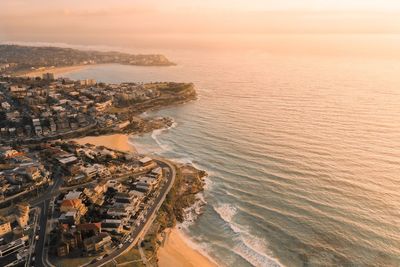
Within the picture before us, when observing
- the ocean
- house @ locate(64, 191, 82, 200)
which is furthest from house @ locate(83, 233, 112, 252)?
the ocean

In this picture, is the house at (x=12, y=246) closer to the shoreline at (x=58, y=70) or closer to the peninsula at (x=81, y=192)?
the peninsula at (x=81, y=192)

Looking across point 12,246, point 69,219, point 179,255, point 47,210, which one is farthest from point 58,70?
point 179,255

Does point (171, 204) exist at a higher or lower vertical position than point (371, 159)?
lower

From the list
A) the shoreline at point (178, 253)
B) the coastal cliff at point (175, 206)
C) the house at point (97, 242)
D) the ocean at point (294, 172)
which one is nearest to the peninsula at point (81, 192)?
the house at point (97, 242)

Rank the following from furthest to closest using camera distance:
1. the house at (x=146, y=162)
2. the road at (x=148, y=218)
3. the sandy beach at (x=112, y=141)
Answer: the sandy beach at (x=112, y=141)
the house at (x=146, y=162)
the road at (x=148, y=218)

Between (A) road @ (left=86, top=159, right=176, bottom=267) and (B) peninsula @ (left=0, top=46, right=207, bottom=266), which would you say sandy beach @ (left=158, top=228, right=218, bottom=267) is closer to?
(B) peninsula @ (left=0, top=46, right=207, bottom=266)

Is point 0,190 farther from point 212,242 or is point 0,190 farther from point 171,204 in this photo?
point 212,242

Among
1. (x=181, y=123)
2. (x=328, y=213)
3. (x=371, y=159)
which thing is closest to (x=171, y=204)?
(x=328, y=213)

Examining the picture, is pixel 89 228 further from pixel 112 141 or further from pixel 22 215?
pixel 112 141
